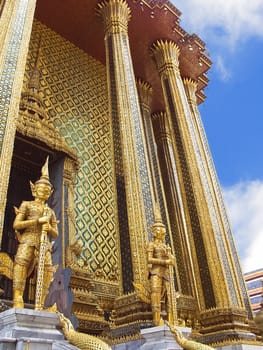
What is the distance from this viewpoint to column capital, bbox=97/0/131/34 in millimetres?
9047

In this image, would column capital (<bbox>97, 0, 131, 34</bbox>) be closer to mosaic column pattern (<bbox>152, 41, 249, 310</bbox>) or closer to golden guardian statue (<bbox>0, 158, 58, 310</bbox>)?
mosaic column pattern (<bbox>152, 41, 249, 310</bbox>)

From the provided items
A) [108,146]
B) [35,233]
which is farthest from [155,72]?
[35,233]

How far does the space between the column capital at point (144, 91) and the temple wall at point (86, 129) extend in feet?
3.73

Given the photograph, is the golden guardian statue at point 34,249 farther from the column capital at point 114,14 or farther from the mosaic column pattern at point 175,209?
the column capital at point 114,14

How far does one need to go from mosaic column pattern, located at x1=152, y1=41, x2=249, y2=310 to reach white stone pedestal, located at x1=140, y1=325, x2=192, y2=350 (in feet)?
8.83

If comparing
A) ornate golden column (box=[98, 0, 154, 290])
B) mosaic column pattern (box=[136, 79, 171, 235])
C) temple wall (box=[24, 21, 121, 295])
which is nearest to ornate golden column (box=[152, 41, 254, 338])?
mosaic column pattern (box=[136, 79, 171, 235])

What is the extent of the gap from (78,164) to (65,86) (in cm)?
219

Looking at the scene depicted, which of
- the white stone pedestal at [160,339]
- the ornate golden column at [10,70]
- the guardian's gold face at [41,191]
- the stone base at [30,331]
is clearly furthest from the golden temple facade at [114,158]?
the stone base at [30,331]

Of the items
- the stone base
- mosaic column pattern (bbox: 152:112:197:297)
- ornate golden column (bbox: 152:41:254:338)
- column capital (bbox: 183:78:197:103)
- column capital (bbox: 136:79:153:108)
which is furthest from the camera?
column capital (bbox: 183:78:197:103)

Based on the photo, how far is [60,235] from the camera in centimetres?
736

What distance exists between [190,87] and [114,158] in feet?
17.8

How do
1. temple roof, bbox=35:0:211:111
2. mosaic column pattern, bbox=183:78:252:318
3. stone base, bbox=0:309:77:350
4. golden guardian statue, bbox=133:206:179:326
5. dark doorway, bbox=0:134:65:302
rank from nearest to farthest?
stone base, bbox=0:309:77:350 → golden guardian statue, bbox=133:206:179:326 → mosaic column pattern, bbox=183:78:252:318 → dark doorway, bbox=0:134:65:302 → temple roof, bbox=35:0:211:111

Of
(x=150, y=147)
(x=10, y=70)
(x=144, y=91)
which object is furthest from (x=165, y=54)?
(x=10, y=70)

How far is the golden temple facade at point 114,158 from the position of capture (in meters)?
6.20
